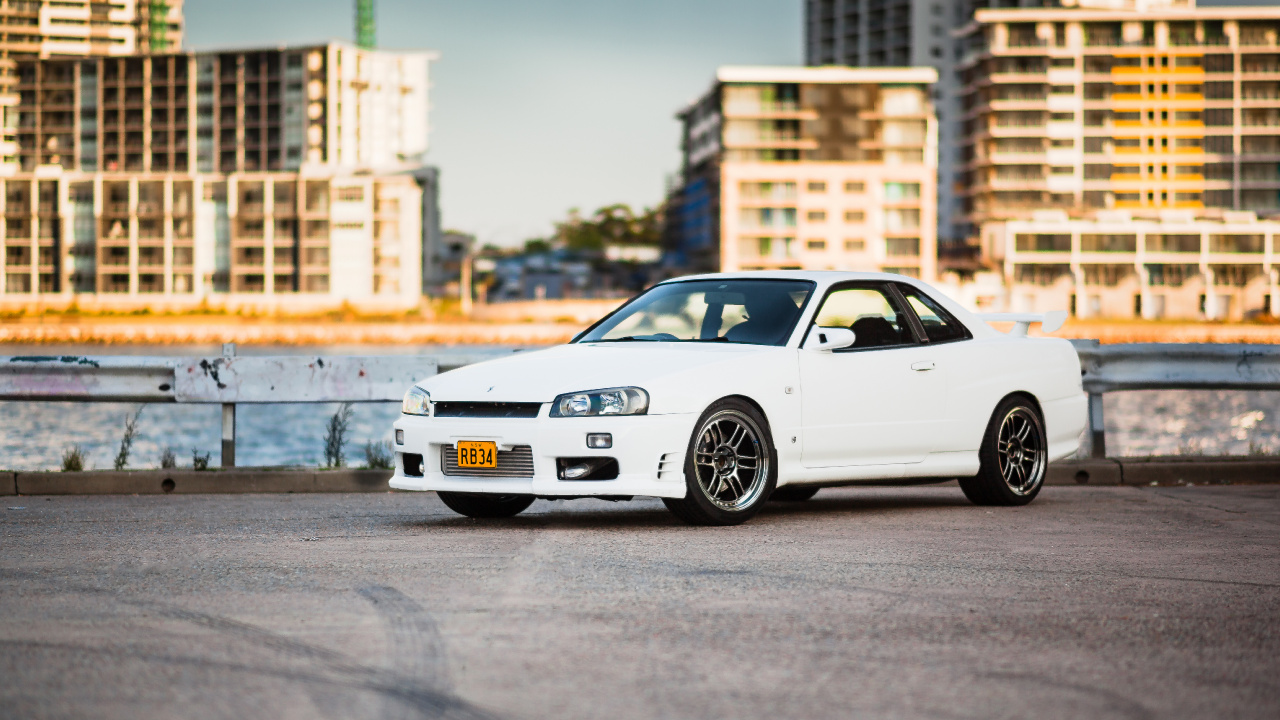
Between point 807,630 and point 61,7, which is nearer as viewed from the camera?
point 807,630

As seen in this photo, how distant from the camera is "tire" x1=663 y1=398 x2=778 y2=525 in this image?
8391 mm

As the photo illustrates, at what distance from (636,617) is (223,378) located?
23.6 ft

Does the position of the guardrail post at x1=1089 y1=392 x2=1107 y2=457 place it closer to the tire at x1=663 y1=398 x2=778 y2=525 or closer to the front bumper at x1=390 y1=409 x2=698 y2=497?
the tire at x1=663 y1=398 x2=778 y2=525

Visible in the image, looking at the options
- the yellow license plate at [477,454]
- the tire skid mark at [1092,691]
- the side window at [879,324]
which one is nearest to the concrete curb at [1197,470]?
the side window at [879,324]

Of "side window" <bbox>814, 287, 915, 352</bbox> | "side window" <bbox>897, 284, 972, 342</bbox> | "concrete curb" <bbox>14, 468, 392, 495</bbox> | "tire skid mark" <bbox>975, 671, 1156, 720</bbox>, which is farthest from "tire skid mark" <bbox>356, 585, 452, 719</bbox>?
"concrete curb" <bbox>14, 468, 392, 495</bbox>

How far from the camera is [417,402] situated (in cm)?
878

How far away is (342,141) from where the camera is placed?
134m

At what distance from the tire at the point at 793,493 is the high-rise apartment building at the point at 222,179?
111m

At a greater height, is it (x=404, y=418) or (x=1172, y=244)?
(x=1172, y=244)

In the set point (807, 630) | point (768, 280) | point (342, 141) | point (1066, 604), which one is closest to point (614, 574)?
point (807, 630)

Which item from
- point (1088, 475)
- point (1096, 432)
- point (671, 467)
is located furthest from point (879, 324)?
point (1096, 432)

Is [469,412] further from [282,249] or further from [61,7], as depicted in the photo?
[61,7]

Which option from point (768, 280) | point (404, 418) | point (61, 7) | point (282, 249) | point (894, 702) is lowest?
point (894, 702)

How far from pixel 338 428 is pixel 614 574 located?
6.60m
